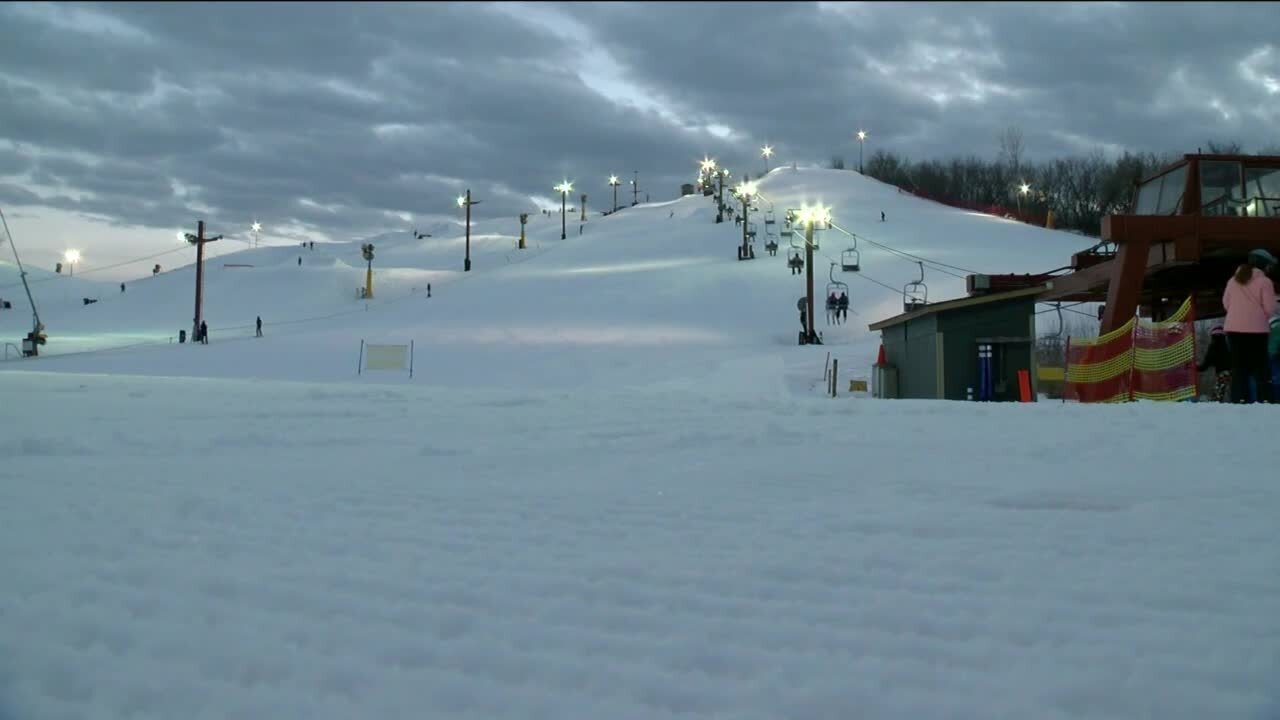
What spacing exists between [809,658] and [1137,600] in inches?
49.8

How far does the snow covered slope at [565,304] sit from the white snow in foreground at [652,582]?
18.9 metres

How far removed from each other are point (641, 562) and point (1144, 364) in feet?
40.5

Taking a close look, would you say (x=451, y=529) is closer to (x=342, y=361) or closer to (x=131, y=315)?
(x=342, y=361)

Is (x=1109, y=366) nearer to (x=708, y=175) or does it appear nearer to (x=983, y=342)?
(x=983, y=342)

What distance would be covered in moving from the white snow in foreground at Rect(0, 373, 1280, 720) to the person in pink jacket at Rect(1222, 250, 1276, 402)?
12.1 feet

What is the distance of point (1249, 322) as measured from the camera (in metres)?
10.3

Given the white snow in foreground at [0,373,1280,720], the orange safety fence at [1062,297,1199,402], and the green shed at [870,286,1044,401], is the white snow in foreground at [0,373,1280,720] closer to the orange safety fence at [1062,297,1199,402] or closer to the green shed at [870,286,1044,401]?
the orange safety fence at [1062,297,1199,402]

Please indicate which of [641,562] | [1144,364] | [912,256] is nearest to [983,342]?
[1144,364]

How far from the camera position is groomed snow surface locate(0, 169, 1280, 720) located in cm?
258

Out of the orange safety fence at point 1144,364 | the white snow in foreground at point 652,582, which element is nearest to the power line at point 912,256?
the orange safety fence at point 1144,364

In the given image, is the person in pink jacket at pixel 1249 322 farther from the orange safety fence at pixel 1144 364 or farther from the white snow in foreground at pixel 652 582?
the white snow in foreground at pixel 652 582

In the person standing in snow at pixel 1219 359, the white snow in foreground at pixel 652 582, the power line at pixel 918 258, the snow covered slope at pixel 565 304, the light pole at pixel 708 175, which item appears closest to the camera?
the white snow in foreground at pixel 652 582

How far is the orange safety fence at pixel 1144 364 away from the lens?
12539mm

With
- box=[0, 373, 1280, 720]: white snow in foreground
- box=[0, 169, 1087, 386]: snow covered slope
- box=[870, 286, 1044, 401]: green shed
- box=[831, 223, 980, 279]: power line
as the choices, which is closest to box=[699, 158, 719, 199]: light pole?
box=[0, 169, 1087, 386]: snow covered slope
